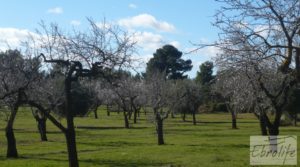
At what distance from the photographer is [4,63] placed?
29.1 meters

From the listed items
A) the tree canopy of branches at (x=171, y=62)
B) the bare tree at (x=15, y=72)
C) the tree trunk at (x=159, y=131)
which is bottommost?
the tree trunk at (x=159, y=131)

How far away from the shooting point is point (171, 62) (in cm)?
12688

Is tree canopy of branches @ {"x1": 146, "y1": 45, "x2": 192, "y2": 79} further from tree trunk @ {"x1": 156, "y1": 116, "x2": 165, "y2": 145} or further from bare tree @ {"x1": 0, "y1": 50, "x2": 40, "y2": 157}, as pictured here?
bare tree @ {"x1": 0, "y1": 50, "x2": 40, "y2": 157}

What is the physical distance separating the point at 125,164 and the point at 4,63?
8411 mm

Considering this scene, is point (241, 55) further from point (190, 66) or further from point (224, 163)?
point (190, 66)

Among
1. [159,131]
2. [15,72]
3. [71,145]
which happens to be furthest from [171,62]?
[71,145]

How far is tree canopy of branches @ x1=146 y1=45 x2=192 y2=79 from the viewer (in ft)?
415

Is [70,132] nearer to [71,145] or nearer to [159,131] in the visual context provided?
[71,145]

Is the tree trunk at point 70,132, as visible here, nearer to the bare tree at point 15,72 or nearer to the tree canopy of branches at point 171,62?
the bare tree at point 15,72

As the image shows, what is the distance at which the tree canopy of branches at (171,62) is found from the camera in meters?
126

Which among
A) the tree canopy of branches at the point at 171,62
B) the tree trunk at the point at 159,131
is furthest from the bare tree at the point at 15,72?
the tree canopy of branches at the point at 171,62

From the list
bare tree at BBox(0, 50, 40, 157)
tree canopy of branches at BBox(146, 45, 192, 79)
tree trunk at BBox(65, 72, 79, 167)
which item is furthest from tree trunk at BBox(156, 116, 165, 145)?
tree canopy of branches at BBox(146, 45, 192, 79)

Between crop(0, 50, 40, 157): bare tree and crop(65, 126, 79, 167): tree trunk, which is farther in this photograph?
crop(0, 50, 40, 157): bare tree

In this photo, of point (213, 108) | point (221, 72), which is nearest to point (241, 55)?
point (221, 72)
